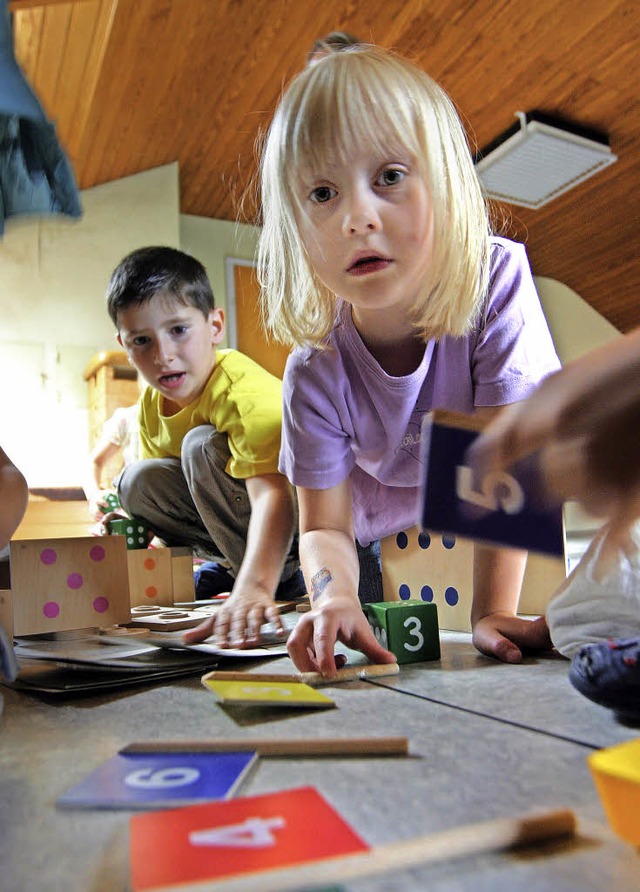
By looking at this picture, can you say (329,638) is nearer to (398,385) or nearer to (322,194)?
(398,385)

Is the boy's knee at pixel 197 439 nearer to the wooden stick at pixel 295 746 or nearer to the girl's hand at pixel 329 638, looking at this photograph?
the girl's hand at pixel 329 638

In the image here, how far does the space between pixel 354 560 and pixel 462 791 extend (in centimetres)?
57

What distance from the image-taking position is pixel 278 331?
43.1 inches

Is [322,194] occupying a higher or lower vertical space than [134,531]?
higher

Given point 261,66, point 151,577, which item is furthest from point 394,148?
point 261,66

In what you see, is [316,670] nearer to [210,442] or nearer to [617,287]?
[210,442]

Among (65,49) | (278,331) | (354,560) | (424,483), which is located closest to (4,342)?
(65,49)

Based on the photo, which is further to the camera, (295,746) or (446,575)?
(446,575)

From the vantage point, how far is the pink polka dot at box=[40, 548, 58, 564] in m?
0.91

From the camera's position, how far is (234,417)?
57.0 inches

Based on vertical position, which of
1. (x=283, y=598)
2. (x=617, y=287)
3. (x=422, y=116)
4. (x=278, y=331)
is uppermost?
(x=617, y=287)

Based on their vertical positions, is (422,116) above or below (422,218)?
above

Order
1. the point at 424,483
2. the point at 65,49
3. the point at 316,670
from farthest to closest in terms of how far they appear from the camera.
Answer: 1. the point at 65,49
2. the point at 316,670
3. the point at 424,483

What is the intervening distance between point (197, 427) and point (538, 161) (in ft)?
8.69
